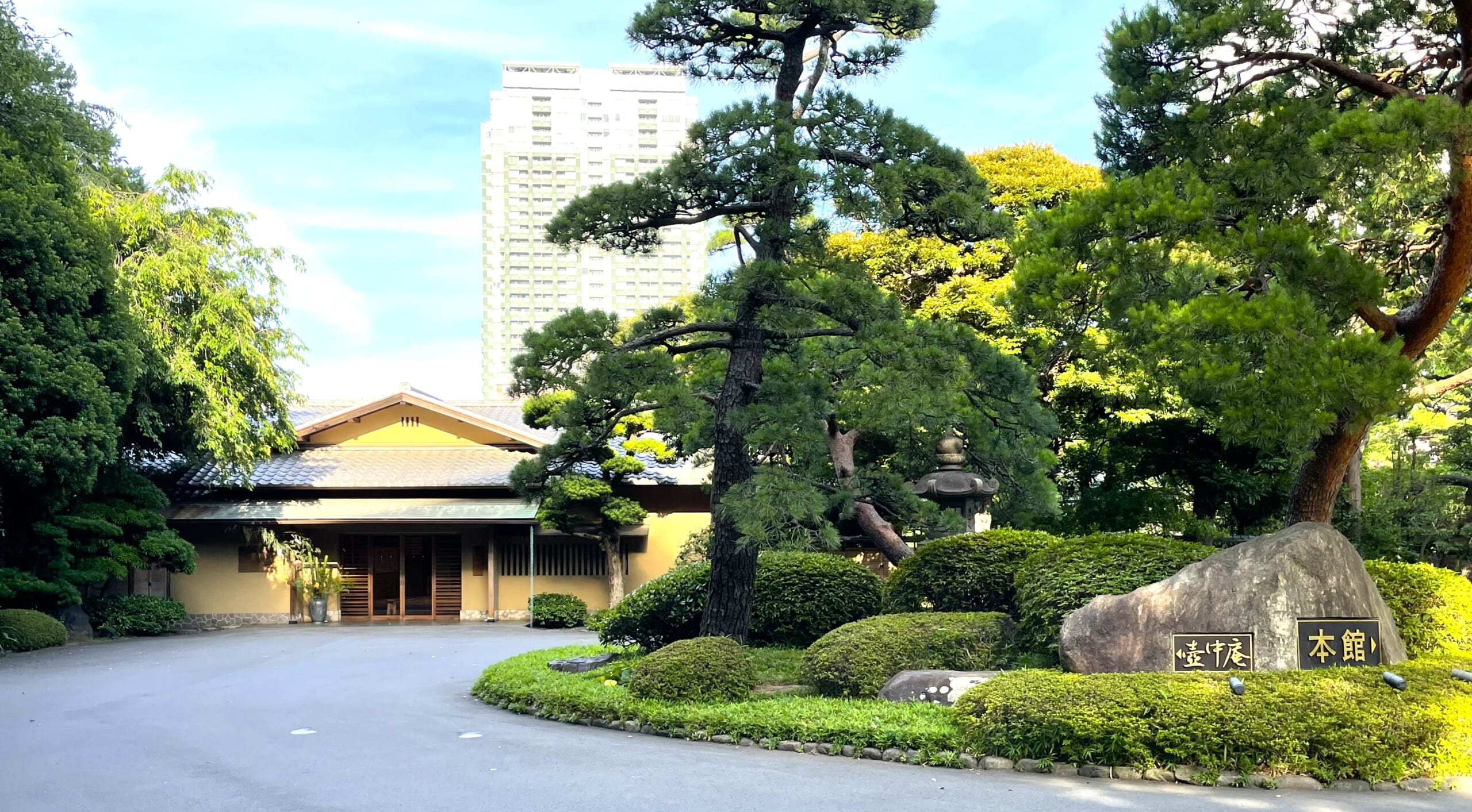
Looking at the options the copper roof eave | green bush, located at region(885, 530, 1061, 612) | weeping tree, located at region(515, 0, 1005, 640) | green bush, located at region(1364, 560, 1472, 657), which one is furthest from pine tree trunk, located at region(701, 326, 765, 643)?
the copper roof eave

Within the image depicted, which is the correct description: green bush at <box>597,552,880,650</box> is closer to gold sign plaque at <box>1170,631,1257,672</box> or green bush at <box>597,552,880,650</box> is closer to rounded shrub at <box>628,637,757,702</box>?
rounded shrub at <box>628,637,757,702</box>

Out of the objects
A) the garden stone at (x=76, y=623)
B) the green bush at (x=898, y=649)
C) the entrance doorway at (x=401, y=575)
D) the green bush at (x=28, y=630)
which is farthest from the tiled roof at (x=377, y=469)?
the green bush at (x=898, y=649)

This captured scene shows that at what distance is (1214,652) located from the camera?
8.38 metres

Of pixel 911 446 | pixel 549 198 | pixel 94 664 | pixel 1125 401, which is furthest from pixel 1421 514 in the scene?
pixel 549 198

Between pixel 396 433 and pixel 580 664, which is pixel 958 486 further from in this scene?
pixel 396 433

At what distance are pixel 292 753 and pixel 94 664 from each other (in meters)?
9.22

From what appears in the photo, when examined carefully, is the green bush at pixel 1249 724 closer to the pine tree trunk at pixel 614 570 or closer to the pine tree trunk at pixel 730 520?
the pine tree trunk at pixel 730 520

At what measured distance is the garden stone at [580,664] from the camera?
12.6 meters

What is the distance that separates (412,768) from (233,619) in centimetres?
1839

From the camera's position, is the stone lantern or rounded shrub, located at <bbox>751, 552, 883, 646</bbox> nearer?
the stone lantern

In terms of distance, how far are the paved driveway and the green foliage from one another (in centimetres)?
24

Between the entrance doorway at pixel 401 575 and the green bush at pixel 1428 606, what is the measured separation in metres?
19.6

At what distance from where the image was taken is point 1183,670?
8359 millimetres

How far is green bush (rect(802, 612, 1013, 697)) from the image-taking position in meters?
9.54
